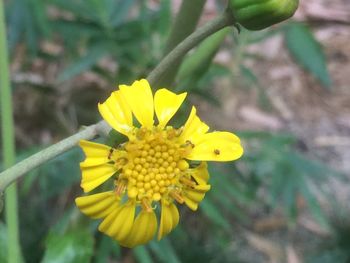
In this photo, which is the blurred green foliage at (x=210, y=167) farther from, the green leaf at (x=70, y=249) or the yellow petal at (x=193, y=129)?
the yellow petal at (x=193, y=129)

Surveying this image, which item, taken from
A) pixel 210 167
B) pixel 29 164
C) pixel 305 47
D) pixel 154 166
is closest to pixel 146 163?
pixel 154 166

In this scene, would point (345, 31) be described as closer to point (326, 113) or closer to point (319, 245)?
point (326, 113)

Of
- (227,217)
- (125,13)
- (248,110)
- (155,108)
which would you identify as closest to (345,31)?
(248,110)

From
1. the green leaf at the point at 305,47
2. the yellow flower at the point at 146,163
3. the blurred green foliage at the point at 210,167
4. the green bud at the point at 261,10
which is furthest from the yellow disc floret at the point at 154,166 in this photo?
the green leaf at the point at 305,47

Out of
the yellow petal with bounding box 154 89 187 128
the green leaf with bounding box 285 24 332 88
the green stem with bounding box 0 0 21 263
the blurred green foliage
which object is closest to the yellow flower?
the yellow petal with bounding box 154 89 187 128

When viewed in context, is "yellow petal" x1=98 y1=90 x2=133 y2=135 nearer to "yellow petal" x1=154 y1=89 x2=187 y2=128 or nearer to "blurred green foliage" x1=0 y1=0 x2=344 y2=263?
"yellow petal" x1=154 y1=89 x2=187 y2=128

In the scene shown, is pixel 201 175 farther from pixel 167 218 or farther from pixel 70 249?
pixel 70 249

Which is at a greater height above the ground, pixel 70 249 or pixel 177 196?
pixel 177 196
